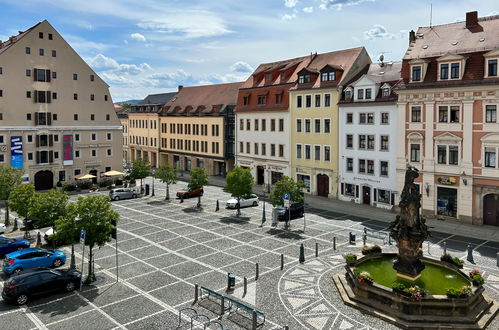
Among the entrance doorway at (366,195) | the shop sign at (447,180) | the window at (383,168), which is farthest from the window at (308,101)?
the shop sign at (447,180)

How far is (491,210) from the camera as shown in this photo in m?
37.6

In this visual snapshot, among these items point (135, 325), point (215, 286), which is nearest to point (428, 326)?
point (215, 286)

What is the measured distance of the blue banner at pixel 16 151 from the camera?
54.4 metres

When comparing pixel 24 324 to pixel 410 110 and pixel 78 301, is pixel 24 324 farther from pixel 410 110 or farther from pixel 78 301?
pixel 410 110

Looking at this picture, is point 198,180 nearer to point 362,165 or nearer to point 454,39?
point 362,165

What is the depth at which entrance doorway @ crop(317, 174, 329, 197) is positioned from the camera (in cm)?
5228

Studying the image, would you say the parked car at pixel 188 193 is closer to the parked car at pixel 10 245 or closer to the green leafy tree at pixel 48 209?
Answer: the green leafy tree at pixel 48 209

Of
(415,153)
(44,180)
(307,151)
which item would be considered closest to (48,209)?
(415,153)

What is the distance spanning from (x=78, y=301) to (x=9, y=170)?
25.0 metres

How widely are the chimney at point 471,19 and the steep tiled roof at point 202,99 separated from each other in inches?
1431

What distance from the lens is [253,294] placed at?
873 inches

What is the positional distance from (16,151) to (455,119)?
2008 inches

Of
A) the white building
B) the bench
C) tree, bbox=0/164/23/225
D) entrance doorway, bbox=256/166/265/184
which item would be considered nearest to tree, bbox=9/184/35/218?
tree, bbox=0/164/23/225

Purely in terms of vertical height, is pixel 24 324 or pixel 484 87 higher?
pixel 484 87
